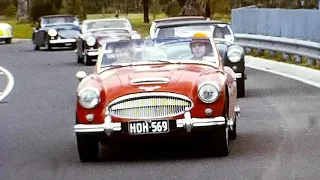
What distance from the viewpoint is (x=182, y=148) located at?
Result: 11008 millimetres

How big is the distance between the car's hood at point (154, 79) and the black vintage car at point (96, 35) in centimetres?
1647

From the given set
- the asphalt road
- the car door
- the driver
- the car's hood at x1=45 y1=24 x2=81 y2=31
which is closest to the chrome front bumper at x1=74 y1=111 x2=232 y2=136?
the asphalt road

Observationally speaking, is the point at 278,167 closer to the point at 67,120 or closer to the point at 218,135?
the point at 218,135

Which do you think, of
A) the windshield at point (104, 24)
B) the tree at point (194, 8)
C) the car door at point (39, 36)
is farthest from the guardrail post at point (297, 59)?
the tree at point (194, 8)

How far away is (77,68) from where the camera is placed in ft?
88.3

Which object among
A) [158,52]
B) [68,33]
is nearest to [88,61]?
[68,33]

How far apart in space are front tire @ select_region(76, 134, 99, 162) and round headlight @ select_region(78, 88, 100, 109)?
12.0 inches

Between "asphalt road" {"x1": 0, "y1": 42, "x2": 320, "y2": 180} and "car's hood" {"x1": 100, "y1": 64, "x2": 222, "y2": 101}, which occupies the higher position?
"car's hood" {"x1": 100, "y1": 64, "x2": 222, "y2": 101}

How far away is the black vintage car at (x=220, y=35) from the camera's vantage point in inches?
656

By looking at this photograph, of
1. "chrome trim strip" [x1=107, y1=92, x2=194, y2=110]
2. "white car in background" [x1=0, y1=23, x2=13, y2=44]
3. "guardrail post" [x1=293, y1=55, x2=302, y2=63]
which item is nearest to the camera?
"chrome trim strip" [x1=107, y1=92, x2=194, y2=110]

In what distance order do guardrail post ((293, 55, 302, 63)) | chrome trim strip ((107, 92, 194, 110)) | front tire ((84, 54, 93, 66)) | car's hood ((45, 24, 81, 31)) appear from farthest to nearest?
car's hood ((45, 24, 81, 31)) → front tire ((84, 54, 93, 66)) → guardrail post ((293, 55, 302, 63)) → chrome trim strip ((107, 92, 194, 110))

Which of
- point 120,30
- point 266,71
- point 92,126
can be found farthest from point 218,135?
point 120,30

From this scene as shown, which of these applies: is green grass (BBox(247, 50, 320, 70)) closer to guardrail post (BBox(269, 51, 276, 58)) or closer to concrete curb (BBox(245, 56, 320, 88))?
guardrail post (BBox(269, 51, 276, 58))

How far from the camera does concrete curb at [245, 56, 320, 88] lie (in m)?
20.6
